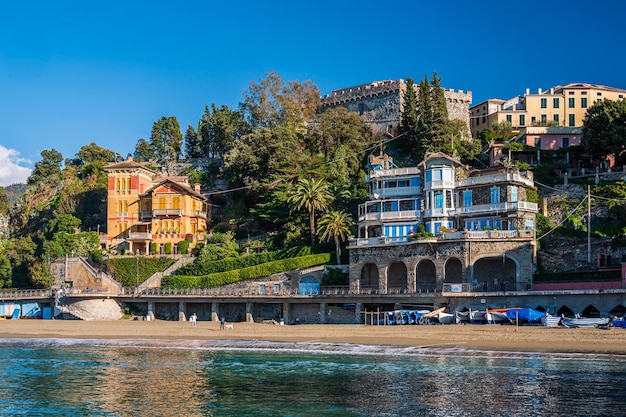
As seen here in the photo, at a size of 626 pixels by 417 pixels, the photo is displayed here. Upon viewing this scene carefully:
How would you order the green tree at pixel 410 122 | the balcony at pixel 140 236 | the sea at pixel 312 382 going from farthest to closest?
the green tree at pixel 410 122
the balcony at pixel 140 236
the sea at pixel 312 382

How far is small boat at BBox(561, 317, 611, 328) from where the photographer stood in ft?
156

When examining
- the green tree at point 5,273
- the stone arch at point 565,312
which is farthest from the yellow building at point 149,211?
the stone arch at point 565,312

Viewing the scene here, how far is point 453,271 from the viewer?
201 ft

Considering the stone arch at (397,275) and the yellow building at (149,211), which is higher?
the yellow building at (149,211)

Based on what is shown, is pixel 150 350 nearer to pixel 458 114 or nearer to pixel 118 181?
pixel 118 181

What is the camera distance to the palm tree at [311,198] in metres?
68.8

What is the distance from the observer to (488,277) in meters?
59.8

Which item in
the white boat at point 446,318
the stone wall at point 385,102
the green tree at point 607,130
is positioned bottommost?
the white boat at point 446,318

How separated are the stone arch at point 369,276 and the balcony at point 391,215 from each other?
4.40 metres

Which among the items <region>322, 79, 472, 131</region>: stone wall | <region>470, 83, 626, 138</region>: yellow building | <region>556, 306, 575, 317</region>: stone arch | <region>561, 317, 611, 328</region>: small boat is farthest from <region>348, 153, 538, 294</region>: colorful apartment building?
<region>470, 83, 626, 138</region>: yellow building

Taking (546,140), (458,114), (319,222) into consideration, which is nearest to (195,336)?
(319,222)

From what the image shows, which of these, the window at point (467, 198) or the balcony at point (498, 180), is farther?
the window at point (467, 198)

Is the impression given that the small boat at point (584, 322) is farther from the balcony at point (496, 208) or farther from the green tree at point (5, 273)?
the green tree at point (5, 273)

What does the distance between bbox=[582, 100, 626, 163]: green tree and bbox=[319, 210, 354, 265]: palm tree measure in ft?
76.2
